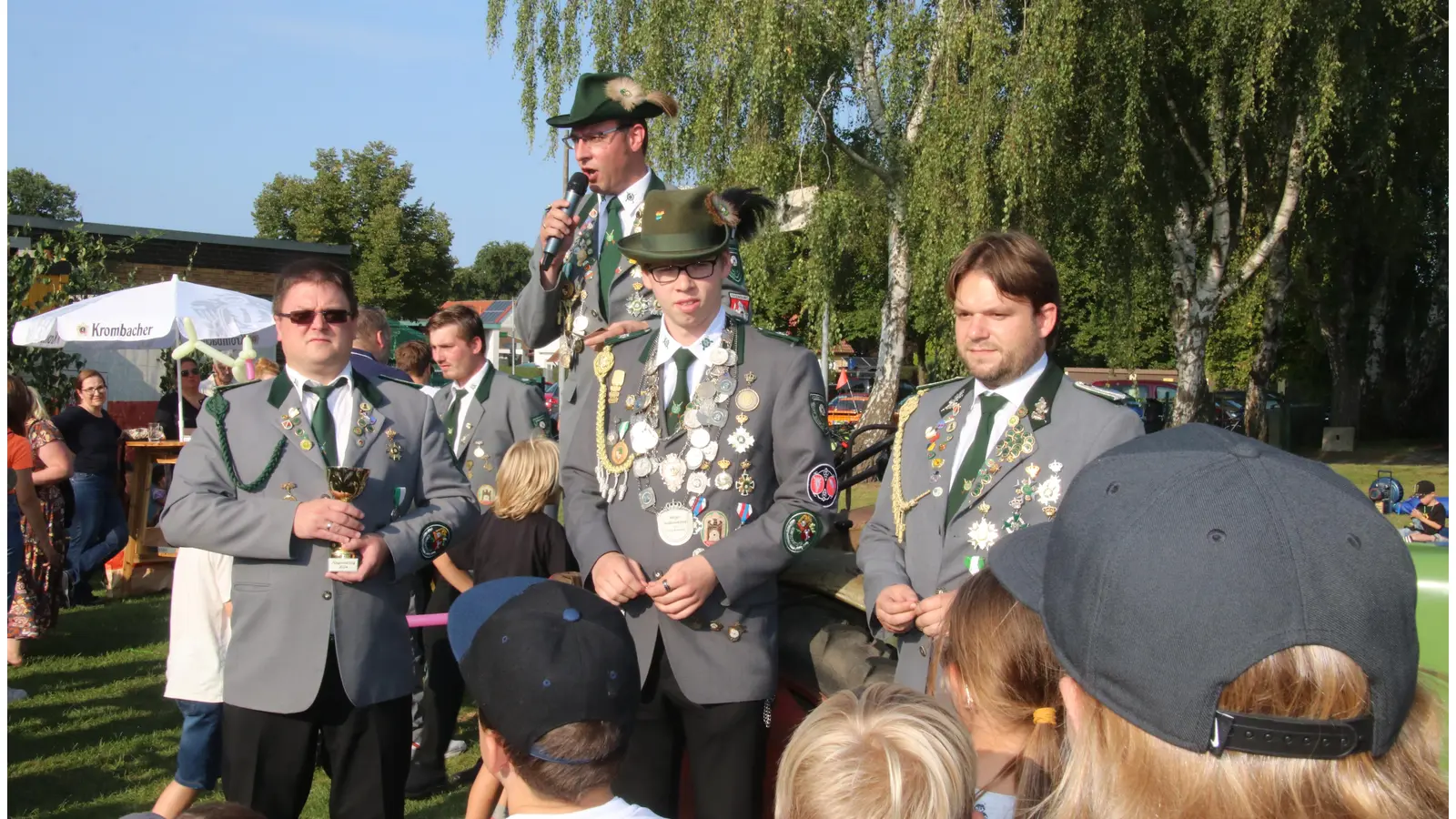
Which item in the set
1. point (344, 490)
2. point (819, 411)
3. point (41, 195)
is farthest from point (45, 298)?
point (41, 195)

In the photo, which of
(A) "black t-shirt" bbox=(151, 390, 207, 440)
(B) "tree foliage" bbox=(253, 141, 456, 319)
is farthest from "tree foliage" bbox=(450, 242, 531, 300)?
(A) "black t-shirt" bbox=(151, 390, 207, 440)

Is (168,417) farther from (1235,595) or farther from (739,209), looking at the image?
(1235,595)

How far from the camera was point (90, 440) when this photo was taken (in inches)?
384

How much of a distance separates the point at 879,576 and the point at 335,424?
63.6 inches

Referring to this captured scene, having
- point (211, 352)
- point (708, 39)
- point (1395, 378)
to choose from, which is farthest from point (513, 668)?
point (1395, 378)

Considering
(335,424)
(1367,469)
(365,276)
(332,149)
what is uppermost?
(332,149)

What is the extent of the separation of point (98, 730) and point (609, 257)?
4.28m

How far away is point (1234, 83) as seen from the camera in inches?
657

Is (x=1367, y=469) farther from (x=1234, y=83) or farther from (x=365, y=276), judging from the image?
(x=365, y=276)

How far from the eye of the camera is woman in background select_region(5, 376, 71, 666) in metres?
7.06

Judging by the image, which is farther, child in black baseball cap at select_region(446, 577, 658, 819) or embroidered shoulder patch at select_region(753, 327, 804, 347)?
embroidered shoulder patch at select_region(753, 327, 804, 347)

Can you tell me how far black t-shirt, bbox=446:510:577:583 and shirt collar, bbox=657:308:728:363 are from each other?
163cm

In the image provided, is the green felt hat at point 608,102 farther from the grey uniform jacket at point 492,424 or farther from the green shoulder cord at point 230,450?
the grey uniform jacket at point 492,424

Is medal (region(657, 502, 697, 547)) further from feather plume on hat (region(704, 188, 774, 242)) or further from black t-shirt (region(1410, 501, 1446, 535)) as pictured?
black t-shirt (region(1410, 501, 1446, 535))
